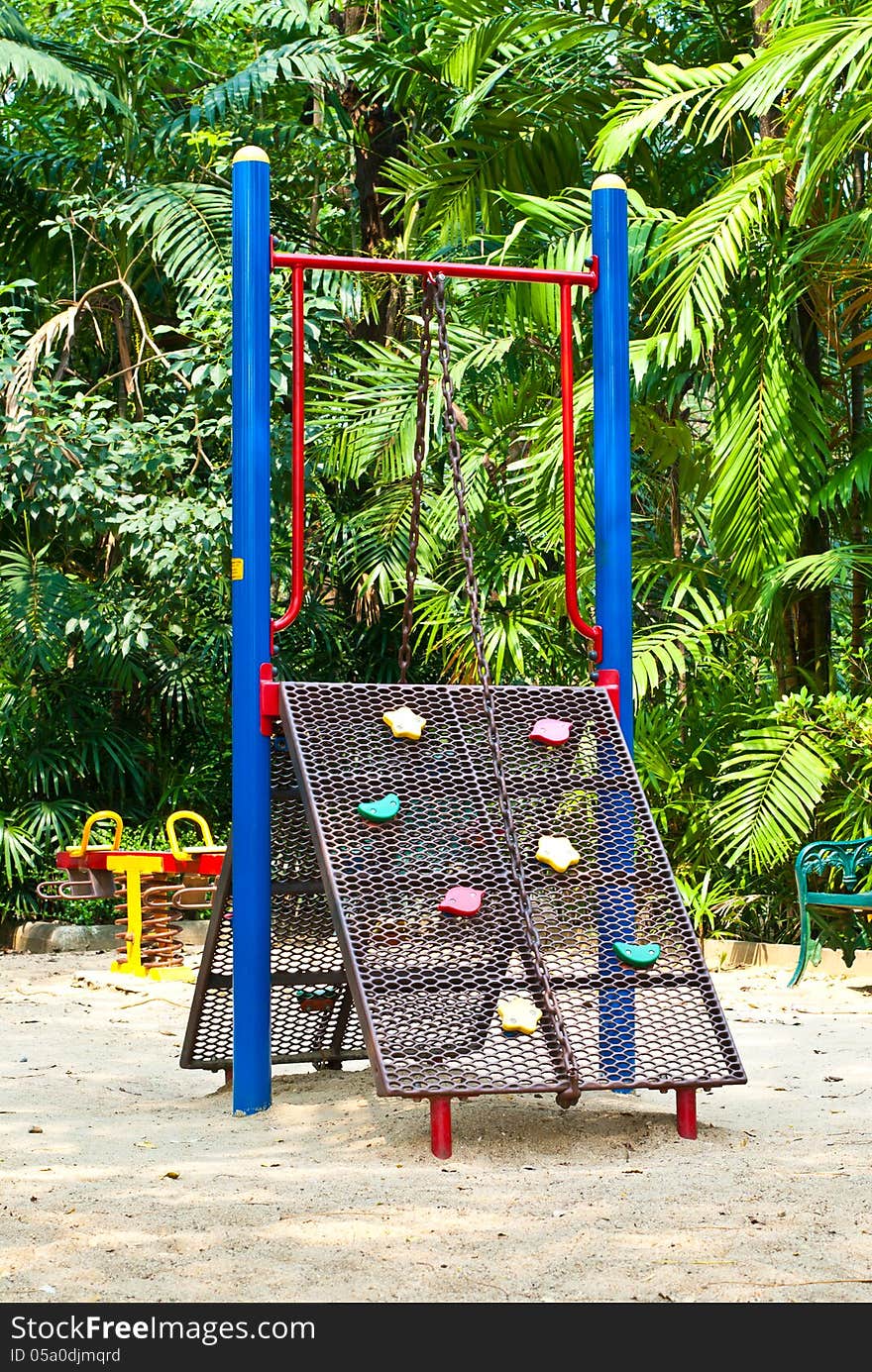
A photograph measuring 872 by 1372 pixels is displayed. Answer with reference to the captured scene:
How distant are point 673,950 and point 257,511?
4.96ft

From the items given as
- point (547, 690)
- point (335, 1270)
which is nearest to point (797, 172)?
point (547, 690)

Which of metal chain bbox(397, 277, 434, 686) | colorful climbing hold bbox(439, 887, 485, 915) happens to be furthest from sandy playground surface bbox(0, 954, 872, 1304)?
metal chain bbox(397, 277, 434, 686)

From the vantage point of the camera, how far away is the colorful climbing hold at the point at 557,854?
11.7ft

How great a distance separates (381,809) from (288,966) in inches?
33.1

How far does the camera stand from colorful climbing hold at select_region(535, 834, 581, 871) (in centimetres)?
358

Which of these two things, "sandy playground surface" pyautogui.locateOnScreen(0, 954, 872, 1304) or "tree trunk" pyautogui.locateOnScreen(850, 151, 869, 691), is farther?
"tree trunk" pyautogui.locateOnScreen(850, 151, 869, 691)

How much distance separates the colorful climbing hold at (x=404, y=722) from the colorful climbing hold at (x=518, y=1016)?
713mm

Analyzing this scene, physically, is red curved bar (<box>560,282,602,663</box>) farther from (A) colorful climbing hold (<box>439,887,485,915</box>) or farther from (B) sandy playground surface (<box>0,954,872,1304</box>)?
(B) sandy playground surface (<box>0,954,872,1304</box>)

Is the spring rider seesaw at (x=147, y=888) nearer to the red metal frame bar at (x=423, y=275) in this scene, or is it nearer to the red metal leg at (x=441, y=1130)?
the red metal frame bar at (x=423, y=275)

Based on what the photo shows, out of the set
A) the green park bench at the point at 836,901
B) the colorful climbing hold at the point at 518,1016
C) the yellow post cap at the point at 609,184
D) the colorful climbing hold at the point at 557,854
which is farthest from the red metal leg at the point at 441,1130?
the green park bench at the point at 836,901

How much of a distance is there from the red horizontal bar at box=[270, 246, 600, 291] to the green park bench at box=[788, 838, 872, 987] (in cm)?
281

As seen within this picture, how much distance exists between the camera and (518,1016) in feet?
10.8

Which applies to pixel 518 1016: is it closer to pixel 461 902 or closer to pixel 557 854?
pixel 461 902

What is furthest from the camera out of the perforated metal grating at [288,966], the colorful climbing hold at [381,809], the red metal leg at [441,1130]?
the perforated metal grating at [288,966]
